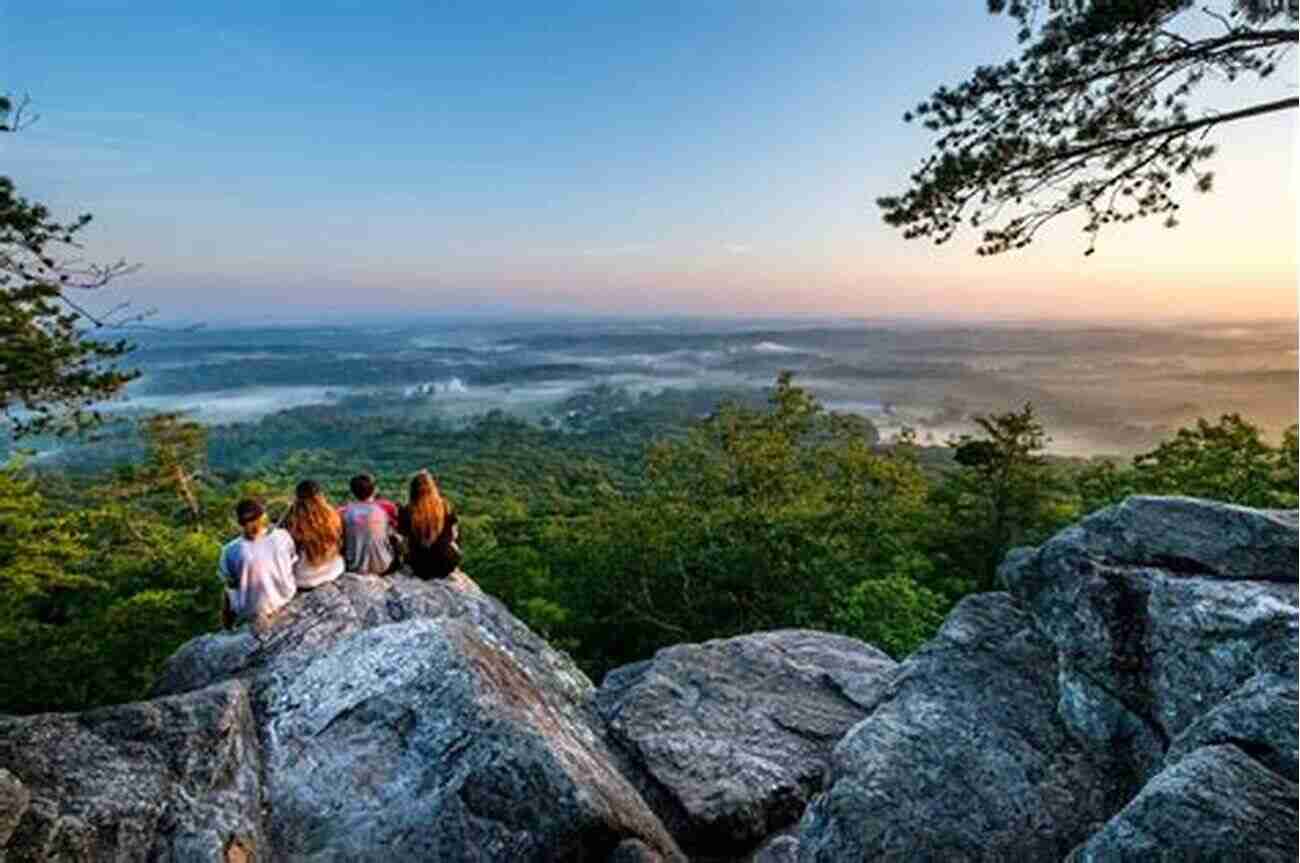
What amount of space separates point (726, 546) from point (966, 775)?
77.0 feet

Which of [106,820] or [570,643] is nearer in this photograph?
[106,820]

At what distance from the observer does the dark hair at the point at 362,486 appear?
1053cm

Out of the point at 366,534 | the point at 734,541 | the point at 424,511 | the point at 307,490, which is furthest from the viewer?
the point at 734,541

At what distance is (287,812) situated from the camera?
688 centimetres

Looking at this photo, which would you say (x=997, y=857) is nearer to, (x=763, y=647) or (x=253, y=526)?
(x=763, y=647)

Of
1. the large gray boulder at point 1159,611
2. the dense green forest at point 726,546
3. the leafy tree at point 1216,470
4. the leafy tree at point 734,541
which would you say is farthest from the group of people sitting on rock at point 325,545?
the leafy tree at point 1216,470

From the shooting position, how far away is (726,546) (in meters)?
30.1

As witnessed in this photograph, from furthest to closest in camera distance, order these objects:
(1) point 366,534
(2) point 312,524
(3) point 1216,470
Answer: (3) point 1216,470, (1) point 366,534, (2) point 312,524

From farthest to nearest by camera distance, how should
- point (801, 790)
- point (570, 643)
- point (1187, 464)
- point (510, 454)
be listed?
1. point (510, 454)
2. point (1187, 464)
3. point (570, 643)
4. point (801, 790)

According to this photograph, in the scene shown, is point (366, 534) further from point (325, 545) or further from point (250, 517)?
point (250, 517)

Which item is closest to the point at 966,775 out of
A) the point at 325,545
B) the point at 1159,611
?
the point at 1159,611

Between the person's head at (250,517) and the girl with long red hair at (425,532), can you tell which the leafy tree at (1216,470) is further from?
the person's head at (250,517)

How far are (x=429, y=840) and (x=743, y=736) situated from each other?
155 inches

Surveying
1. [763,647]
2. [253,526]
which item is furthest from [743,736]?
[253,526]
